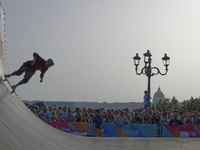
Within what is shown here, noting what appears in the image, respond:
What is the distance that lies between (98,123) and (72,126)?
127 cm

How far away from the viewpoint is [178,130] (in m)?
17.1

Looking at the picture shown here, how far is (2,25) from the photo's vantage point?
11500 mm

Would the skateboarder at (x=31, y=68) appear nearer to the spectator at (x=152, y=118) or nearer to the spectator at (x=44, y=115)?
the spectator at (x=44, y=115)

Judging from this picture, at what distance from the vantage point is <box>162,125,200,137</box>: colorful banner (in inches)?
667

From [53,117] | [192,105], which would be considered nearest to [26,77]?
[53,117]

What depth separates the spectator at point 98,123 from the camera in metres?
15.9

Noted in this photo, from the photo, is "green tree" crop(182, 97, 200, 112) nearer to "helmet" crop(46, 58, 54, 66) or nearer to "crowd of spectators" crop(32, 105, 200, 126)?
"crowd of spectators" crop(32, 105, 200, 126)

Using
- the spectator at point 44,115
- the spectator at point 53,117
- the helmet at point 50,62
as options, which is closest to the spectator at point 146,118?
the spectator at point 53,117

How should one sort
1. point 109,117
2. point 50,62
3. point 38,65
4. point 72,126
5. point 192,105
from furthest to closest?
point 192,105, point 109,117, point 72,126, point 38,65, point 50,62

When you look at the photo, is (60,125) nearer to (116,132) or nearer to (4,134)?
(116,132)

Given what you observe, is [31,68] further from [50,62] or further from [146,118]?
[146,118]

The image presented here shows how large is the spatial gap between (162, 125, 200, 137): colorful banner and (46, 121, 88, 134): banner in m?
3.61

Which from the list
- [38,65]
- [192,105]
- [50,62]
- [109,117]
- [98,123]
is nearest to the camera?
[50,62]

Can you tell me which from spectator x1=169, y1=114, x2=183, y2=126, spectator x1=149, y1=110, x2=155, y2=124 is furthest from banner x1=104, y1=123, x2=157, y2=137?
spectator x1=169, y1=114, x2=183, y2=126
